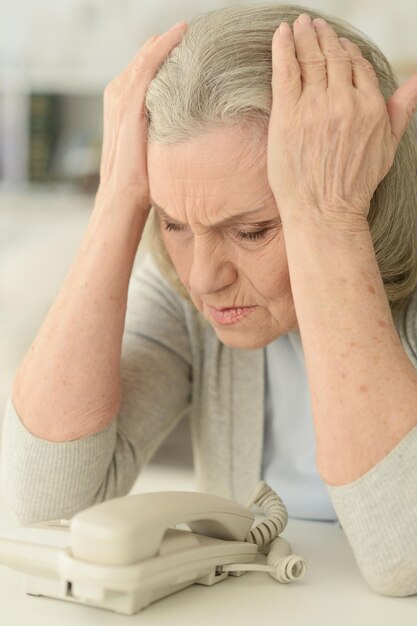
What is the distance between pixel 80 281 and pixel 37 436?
0.22 m

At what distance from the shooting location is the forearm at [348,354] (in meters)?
1.05

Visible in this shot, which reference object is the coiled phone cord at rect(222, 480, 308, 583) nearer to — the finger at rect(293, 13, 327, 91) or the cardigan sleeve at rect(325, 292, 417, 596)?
the cardigan sleeve at rect(325, 292, 417, 596)

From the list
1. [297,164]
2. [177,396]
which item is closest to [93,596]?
[297,164]

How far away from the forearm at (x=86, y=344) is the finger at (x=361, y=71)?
35 centimetres

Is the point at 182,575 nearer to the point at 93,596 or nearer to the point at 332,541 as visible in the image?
the point at 93,596

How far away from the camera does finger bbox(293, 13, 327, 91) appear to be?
3.73 ft

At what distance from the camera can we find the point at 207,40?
1.21m

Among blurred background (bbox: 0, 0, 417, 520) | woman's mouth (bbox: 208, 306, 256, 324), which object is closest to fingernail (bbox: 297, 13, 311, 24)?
woman's mouth (bbox: 208, 306, 256, 324)

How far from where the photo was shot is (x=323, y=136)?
1.13 meters

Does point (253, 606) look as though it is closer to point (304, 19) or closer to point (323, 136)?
point (323, 136)

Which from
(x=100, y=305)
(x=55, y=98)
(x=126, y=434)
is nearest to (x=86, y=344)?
(x=100, y=305)

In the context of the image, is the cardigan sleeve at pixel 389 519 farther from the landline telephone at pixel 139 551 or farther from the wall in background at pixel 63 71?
the wall in background at pixel 63 71

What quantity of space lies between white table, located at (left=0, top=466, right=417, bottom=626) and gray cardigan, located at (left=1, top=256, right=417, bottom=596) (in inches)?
1.5

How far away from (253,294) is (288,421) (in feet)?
1.11
